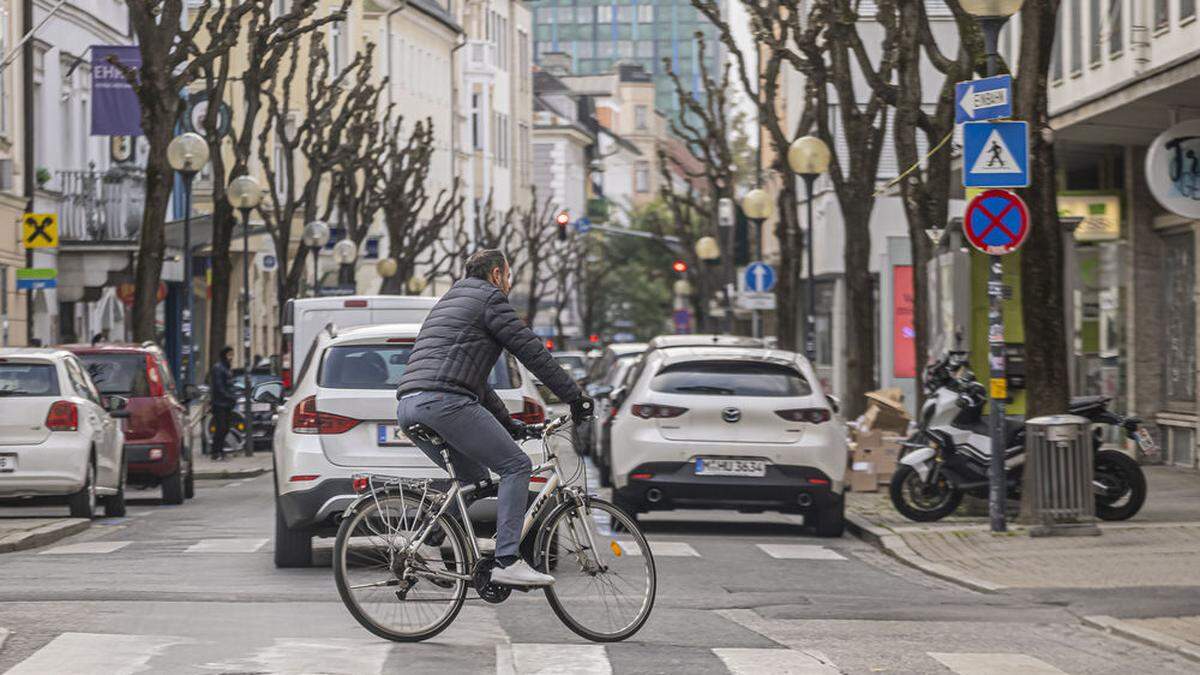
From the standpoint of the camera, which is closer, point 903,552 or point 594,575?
point 594,575

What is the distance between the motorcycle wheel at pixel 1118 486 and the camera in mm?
19047

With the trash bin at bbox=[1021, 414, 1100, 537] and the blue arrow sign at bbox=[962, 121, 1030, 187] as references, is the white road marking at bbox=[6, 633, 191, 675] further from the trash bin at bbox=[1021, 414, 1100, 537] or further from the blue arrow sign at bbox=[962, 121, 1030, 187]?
the blue arrow sign at bbox=[962, 121, 1030, 187]

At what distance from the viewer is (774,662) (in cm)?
1046

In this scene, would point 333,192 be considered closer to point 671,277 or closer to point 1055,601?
point 1055,601

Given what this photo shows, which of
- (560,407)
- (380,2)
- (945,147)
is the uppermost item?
(380,2)

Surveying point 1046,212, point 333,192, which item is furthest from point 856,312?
point 333,192

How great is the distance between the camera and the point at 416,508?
11.1 meters

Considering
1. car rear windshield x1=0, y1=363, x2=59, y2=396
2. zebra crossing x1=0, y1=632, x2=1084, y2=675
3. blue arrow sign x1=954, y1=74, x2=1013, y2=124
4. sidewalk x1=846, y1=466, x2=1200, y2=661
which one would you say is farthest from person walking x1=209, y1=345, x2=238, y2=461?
zebra crossing x1=0, y1=632, x2=1084, y2=675

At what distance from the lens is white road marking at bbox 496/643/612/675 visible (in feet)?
32.9

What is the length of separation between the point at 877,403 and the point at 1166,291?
694 centimetres

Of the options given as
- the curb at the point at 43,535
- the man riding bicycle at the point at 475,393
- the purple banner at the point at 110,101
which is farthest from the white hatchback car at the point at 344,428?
the purple banner at the point at 110,101

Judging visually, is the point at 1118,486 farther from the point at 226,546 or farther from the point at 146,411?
the point at 146,411

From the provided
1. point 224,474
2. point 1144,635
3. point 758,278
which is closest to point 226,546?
point 1144,635

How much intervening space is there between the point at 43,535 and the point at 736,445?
18.1 ft
